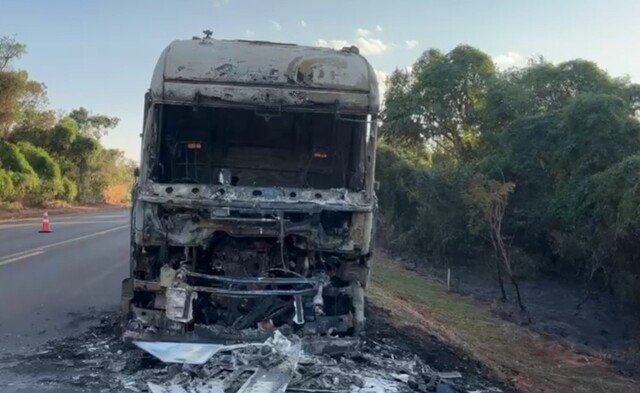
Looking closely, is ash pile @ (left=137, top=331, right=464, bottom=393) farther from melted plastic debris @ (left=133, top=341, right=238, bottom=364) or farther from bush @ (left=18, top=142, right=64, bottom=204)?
bush @ (left=18, top=142, right=64, bottom=204)

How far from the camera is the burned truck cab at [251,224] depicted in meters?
7.52

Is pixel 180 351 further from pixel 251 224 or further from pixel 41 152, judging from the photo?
pixel 41 152

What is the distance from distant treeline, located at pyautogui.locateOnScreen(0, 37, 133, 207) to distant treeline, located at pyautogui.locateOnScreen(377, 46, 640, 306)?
50.6 feet

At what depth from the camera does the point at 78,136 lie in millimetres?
43219

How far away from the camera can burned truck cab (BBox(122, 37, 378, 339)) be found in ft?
24.7

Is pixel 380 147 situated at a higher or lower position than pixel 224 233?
higher

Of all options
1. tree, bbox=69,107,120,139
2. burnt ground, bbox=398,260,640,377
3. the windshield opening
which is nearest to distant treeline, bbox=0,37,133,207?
tree, bbox=69,107,120,139

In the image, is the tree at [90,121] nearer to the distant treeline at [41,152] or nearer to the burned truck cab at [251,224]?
the distant treeline at [41,152]

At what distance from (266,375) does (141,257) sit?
90.6 inches

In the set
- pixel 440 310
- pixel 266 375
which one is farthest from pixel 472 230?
pixel 266 375

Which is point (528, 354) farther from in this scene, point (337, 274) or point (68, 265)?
point (68, 265)

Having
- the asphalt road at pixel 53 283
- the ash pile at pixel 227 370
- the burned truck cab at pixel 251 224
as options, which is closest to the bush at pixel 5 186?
the asphalt road at pixel 53 283

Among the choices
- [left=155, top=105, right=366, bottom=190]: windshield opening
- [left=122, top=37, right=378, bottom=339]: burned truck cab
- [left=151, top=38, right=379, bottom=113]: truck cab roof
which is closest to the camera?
[left=122, top=37, right=378, bottom=339]: burned truck cab

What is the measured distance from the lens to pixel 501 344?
45.0ft
